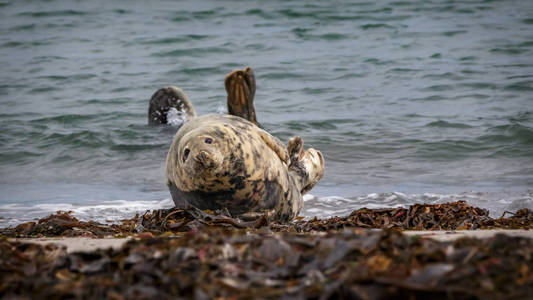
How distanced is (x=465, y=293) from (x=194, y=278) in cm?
A: 87

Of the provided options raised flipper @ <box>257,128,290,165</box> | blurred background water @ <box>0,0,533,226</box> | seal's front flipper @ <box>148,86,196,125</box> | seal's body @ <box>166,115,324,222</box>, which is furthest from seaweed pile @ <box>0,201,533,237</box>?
seal's front flipper @ <box>148,86,196,125</box>

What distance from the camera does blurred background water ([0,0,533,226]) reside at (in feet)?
22.8

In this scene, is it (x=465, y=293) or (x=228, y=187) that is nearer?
(x=465, y=293)

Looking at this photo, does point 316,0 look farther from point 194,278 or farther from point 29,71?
point 194,278

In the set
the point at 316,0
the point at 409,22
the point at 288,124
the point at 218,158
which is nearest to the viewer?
the point at 218,158

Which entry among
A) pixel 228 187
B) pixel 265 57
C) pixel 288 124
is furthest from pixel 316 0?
pixel 228 187

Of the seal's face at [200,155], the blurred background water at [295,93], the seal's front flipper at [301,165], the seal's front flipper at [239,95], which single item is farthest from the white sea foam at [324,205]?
the seal's face at [200,155]

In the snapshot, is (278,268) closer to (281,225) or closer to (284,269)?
(284,269)

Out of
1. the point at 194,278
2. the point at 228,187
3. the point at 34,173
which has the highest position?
the point at 194,278

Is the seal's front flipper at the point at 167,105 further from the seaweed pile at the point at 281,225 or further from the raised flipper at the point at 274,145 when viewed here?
the seaweed pile at the point at 281,225

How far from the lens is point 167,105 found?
378 inches

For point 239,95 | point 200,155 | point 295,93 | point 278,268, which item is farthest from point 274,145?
point 295,93

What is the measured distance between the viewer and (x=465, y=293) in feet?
5.77

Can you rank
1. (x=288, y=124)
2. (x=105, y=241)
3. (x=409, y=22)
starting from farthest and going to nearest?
(x=409, y=22), (x=288, y=124), (x=105, y=241)
